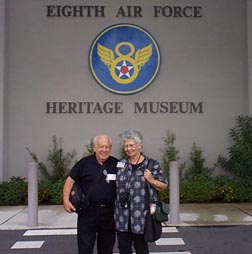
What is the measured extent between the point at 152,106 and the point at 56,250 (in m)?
6.62

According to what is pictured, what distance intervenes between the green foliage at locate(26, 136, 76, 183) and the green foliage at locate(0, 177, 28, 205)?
0.95 meters

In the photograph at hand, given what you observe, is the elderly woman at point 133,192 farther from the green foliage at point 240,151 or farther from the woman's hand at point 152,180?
the green foliage at point 240,151

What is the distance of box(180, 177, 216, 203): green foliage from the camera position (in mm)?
11078

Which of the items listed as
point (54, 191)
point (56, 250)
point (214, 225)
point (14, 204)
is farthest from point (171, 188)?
point (14, 204)

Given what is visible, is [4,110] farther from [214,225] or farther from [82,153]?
[214,225]

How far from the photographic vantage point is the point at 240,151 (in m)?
11.6

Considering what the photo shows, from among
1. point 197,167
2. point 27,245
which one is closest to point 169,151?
point 197,167

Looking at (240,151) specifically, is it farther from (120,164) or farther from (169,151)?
(120,164)

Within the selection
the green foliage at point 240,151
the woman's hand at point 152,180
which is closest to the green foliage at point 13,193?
the green foliage at point 240,151

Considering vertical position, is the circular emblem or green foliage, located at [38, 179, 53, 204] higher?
the circular emblem

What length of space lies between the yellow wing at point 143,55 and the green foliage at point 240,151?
293 cm

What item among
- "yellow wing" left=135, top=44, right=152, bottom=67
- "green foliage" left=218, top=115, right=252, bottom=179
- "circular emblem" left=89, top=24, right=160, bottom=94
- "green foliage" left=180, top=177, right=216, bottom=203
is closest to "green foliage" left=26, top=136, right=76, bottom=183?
"circular emblem" left=89, top=24, right=160, bottom=94

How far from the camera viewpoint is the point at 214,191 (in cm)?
1116

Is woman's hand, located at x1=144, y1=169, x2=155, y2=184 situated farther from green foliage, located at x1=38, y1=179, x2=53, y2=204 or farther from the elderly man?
green foliage, located at x1=38, y1=179, x2=53, y2=204
